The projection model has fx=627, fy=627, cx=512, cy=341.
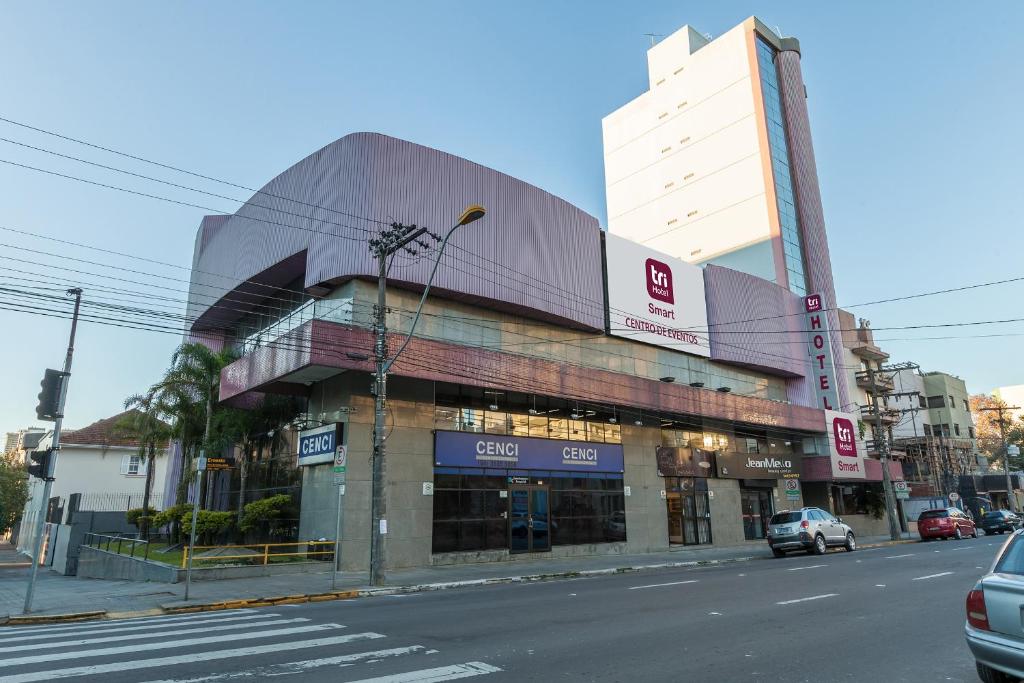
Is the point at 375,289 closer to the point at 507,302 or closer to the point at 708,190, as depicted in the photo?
the point at 507,302

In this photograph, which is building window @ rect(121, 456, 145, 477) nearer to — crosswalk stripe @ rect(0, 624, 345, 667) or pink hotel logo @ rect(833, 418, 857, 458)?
crosswalk stripe @ rect(0, 624, 345, 667)

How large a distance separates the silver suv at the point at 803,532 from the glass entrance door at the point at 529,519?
29.8 ft

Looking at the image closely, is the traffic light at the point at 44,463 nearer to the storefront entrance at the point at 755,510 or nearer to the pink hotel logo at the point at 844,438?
the storefront entrance at the point at 755,510

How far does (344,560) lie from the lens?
20500 millimetres

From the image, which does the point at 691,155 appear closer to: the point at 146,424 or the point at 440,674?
the point at 146,424

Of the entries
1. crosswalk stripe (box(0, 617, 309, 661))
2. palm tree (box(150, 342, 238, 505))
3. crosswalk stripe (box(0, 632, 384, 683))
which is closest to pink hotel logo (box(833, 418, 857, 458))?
palm tree (box(150, 342, 238, 505))

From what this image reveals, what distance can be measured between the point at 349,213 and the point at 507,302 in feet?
23.1

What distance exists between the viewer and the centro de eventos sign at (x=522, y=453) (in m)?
23.7

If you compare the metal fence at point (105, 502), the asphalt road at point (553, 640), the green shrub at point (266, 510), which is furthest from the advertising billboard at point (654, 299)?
the metal fence at point (105, 502)

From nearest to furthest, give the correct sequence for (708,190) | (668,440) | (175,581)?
(175,581) < (668,440) < (708,190)

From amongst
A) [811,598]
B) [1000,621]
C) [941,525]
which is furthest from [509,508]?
[941,525]

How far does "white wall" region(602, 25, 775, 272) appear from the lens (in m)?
51.4

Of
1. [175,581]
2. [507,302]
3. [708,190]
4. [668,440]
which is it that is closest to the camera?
[175,581]

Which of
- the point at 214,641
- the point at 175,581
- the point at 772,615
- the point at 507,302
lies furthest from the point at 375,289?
the point at 772,615
